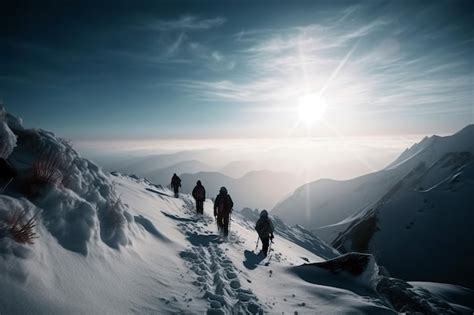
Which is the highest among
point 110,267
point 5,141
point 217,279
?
point 5,141

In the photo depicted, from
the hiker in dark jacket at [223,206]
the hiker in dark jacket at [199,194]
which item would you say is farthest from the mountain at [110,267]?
the hiker in dark jacket at [199,194]

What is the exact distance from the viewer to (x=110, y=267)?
20.4 feet

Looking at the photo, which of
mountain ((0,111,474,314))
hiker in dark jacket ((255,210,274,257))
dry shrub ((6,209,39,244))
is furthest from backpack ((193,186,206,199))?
dry shrub ((6,209,39,244))

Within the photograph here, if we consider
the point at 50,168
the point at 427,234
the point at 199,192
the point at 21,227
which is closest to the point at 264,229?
the point at 199,192

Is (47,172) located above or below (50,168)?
below

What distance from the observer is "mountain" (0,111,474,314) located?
458cm

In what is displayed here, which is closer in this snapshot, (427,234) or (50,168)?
(50,168)

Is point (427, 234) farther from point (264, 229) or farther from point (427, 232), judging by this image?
point (264, 229)

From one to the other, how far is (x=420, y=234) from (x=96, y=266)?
10526 cm

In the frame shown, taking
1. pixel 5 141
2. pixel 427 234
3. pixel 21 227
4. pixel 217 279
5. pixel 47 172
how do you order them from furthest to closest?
pixel 427 234 → pixel 217 279 → pixel 47 172 → pixel 5 141 → pixel 21 227

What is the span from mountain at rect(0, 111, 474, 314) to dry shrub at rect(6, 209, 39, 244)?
0.02 m

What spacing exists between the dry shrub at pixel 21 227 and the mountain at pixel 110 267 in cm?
2

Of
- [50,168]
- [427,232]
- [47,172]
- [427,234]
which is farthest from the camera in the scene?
[427,232]

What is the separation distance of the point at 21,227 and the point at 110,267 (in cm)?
222
